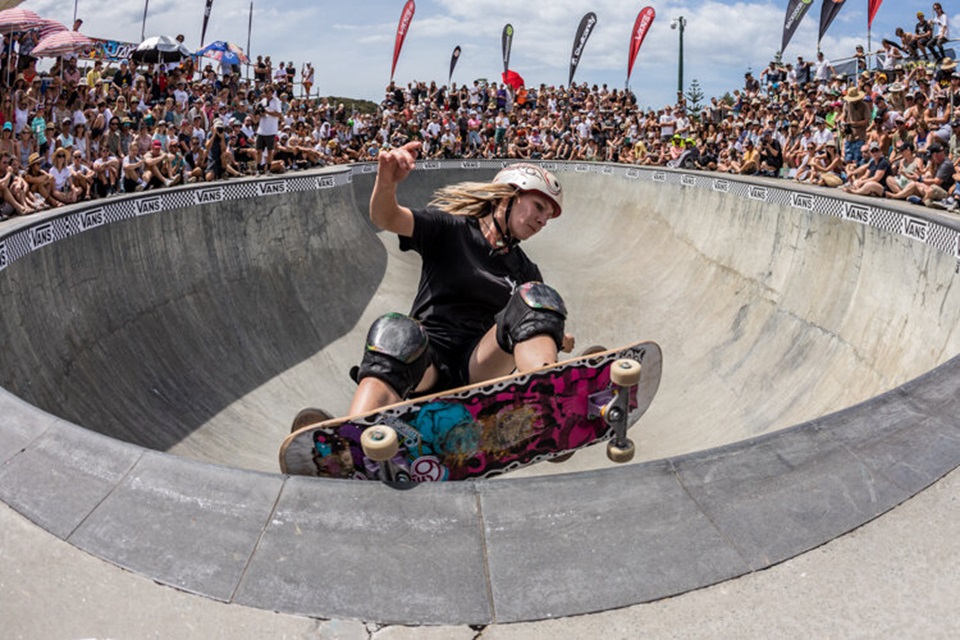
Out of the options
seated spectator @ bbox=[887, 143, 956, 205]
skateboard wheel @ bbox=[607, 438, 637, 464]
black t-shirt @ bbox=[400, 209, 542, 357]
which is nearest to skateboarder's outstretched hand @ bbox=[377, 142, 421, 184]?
black t-shirt @ bbox=[400, 209, 542, 357]

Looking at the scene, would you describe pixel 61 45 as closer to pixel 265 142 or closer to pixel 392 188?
pixel 265 142

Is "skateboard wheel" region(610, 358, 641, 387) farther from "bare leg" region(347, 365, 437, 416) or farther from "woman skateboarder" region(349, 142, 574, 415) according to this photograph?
"bare leg" region(347, 365, 437, 416)

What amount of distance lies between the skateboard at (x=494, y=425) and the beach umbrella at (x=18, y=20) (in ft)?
52.4

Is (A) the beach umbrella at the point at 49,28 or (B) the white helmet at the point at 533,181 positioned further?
(A) the beach umbrella at the point at 49,28

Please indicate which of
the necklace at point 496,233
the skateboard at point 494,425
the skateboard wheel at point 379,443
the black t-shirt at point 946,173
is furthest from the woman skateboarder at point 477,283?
the black t-shirt at point 946,173

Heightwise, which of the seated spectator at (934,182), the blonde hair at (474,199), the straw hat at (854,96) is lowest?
the seated spectator at (934,182)

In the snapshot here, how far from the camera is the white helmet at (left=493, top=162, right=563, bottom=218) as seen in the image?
486cm

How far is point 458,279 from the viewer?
4977 mm

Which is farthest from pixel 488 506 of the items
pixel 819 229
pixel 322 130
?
pixel 322 130

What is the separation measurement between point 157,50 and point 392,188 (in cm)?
1938

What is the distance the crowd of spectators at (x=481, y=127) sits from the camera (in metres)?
11.8

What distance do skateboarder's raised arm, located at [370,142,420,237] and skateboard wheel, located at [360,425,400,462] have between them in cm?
167

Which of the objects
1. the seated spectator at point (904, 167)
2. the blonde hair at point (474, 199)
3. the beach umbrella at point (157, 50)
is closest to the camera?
the blonde hair at point (474, 199)

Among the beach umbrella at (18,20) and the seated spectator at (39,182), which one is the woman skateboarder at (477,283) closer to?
the seated spectator at (39,182)
